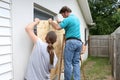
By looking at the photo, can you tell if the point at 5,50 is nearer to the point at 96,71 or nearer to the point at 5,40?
the point at 5,40

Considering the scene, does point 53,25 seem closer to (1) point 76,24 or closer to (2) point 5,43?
(1) point 76,24

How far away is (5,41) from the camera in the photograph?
3.73 meters

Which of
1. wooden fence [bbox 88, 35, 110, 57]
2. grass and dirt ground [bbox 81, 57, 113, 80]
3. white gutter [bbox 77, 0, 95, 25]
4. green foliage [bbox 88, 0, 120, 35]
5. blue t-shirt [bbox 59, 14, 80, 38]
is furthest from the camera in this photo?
green foliage [bbox 88, 0, 120, 35]

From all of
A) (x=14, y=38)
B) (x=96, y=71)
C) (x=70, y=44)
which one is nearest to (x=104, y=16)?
(x=96, y=71)

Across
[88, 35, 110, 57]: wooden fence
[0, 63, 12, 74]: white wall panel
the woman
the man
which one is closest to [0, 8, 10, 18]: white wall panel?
the woman

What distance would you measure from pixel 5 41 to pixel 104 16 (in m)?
20.0

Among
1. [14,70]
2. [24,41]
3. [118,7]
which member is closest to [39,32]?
[24,41]

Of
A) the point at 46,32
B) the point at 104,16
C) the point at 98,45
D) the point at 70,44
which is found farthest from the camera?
the point at 104,16

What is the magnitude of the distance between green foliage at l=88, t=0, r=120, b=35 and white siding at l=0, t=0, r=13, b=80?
59.0ft

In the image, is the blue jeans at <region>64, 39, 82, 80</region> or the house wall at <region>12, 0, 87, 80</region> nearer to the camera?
the house wall at <region>12, 0, 87, 80</region>

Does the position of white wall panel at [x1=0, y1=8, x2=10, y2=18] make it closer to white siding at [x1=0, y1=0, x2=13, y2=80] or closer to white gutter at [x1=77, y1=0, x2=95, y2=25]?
white siding at [x1=0, y1=0, x2=13, y2=80]

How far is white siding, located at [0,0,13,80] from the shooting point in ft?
11.9

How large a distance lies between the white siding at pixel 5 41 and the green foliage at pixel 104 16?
59.0 ft

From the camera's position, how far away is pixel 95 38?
63.4ft
